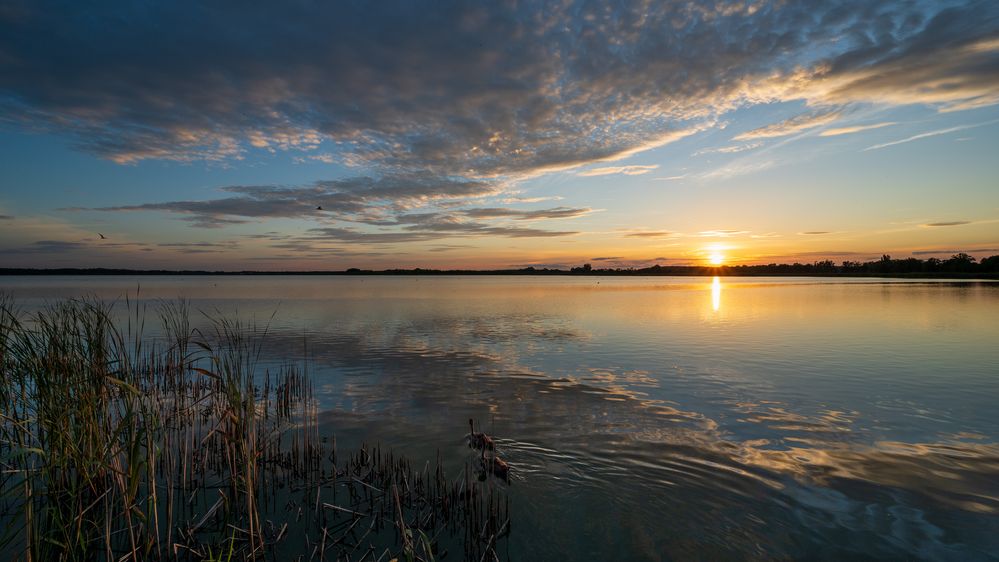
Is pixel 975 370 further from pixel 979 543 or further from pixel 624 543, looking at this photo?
pixel 624 543

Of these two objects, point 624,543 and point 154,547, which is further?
point 624,543

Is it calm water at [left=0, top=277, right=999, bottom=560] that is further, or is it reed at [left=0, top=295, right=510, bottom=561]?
calm water at [left=0, top=277, right=999, bottom=560]

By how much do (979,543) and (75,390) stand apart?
13059mm

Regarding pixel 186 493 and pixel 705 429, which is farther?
pixel 705 429

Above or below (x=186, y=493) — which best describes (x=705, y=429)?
below

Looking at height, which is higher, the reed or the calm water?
the reed

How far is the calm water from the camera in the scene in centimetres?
720

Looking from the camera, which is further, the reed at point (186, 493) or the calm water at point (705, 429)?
the calm water at point (705, 429)

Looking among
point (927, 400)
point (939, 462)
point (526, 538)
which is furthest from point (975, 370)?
point (526, 538)

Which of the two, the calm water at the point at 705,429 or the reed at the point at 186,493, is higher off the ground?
the reed at the point at 186,493

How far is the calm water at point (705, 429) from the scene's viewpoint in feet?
23.6

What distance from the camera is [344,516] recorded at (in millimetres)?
7535

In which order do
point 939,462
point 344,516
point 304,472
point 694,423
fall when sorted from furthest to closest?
point 694,423 → point 939,462 → point 304,472 → point 344,516

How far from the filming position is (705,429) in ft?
38.0
